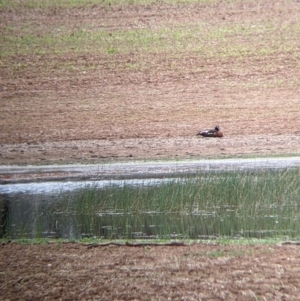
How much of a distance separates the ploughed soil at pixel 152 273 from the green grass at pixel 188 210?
109 centimetres

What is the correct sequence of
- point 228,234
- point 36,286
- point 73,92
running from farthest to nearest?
point 73,92 → point 228,234 → point 36,286

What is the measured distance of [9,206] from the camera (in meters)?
11.0

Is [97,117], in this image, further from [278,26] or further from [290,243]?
[290,243]

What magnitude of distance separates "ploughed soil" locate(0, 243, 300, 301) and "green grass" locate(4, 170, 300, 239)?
1088 mm

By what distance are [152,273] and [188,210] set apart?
3.09m

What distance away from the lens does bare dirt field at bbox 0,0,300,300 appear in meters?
14.2

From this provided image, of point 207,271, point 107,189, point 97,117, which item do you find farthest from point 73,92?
point 207,271

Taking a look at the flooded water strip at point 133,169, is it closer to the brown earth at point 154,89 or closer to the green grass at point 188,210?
the brown earth at point 154,89

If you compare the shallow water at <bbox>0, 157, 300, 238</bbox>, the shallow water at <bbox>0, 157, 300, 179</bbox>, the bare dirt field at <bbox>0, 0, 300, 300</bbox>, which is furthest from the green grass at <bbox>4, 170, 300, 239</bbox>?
the bare dirt field at <bbox>0, 0, 300, 300</bbox>

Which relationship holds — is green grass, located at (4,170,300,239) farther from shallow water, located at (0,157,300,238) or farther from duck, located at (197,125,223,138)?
duck, located at (197,125,223,138)

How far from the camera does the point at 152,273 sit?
22.2 feet

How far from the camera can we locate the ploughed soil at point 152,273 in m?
6.29

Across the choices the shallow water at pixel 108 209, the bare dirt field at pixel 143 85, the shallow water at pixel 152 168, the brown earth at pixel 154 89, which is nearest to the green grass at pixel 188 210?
the shallow water at pixel 108 209

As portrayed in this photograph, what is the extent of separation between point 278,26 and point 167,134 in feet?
20.6
